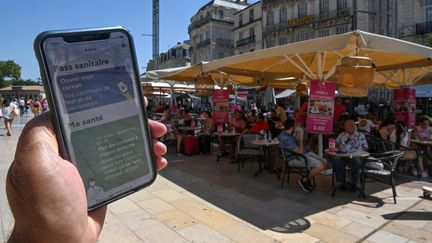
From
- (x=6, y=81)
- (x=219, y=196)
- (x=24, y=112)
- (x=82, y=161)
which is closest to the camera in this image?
(x=82, y=161)

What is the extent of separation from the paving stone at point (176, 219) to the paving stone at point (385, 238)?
7.39ft

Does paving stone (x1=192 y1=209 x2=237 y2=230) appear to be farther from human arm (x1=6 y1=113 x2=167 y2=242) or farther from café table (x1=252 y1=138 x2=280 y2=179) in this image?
human arm (x1=6 y1=113 x2=167 y2=242)

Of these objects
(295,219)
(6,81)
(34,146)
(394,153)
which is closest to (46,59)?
(34,146)

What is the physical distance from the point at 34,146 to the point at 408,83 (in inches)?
428

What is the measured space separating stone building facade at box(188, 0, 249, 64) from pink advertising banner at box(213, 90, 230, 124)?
43671 mm

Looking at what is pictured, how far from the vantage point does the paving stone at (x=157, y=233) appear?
3.79 m

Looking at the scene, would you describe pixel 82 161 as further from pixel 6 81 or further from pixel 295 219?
pixel 6 81

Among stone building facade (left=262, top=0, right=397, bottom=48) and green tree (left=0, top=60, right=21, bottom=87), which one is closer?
stone building facade (left=262, top=0, right=397, bottom=48)

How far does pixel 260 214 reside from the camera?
4.67 meters

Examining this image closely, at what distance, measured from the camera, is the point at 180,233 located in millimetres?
3971

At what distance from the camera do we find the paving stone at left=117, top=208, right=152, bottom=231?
4.23 m

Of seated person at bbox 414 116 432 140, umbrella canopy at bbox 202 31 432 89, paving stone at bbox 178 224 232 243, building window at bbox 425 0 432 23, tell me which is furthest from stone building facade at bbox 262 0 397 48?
paving stone at bbox 178 224 232 243

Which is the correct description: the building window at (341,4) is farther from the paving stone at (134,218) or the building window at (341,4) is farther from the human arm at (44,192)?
the human arm at (44,192)

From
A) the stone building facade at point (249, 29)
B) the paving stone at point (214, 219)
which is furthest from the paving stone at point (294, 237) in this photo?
the stone building facade at point (249, 29)
